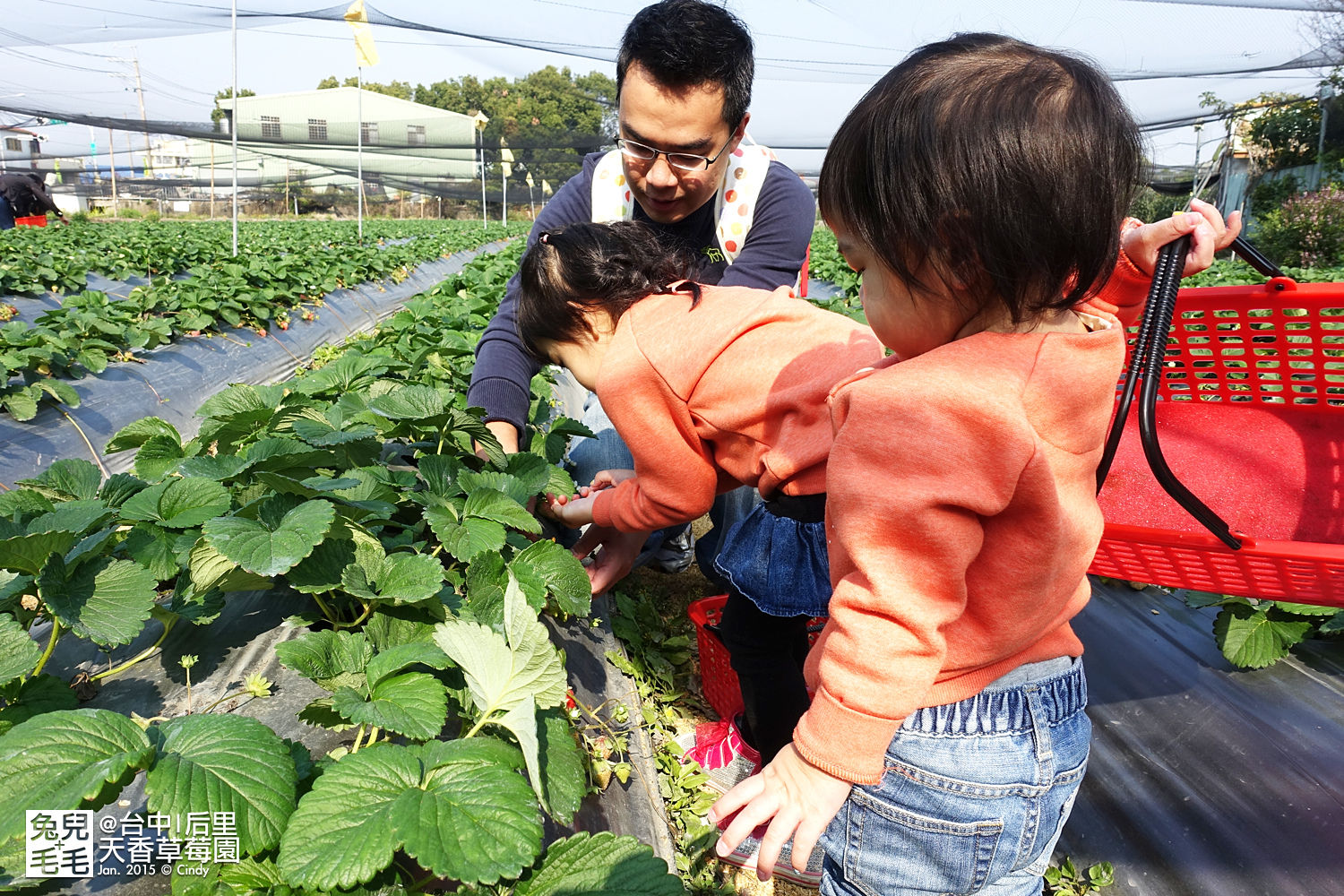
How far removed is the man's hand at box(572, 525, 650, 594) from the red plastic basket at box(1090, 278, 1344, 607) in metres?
1.07

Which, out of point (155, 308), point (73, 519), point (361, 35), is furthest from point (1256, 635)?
point (361, 35)

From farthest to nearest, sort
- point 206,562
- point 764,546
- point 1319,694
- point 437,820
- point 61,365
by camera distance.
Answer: point 61,365 < point 1319,694 < point 764,546 < point 206,562 < point 437,820

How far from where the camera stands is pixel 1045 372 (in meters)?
0.97

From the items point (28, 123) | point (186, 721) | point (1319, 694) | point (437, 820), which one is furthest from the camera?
point (28, 123)

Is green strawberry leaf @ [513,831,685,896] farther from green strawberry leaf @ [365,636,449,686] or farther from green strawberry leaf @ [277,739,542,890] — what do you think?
green strawberry leaf @ [365,636,449,686]

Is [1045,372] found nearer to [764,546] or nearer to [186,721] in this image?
[764,546]

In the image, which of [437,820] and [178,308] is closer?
[437,820]

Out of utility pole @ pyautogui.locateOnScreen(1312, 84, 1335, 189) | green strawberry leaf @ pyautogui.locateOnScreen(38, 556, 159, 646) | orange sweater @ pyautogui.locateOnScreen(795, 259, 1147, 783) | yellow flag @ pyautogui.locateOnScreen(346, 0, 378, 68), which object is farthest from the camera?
utility pole @ pyautogui.locateOnScreen(1312, 84, 1335, 189)

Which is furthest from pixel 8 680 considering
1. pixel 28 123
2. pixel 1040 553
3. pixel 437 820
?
pixel 28 123

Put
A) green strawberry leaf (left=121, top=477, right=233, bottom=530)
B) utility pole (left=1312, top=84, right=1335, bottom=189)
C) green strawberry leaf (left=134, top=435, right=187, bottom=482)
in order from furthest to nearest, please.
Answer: utility pole (left=1312, top=84, right=1335, bottom=189) → green strawberry leaf (left=134, top=435, right=187, bottom=482) → green strawberry leaf (left=121, top=477, right=233, bottom=530)

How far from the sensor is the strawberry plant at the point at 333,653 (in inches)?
35.4

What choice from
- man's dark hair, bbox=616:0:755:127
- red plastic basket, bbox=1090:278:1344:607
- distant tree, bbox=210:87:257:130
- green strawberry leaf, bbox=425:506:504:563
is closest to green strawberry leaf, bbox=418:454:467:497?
green strawberry leaf, bbox=425:506:504:563

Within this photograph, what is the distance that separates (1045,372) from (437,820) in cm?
81

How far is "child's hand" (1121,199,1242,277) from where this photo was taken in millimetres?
1468
